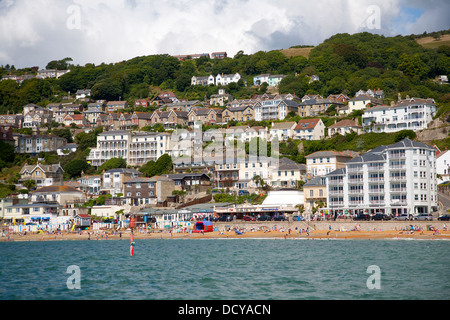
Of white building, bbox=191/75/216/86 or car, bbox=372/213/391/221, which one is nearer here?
car, bbox=372/213/391/221

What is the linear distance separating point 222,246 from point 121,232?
2248 centimetres

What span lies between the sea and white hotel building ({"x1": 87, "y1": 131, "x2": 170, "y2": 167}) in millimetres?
49269

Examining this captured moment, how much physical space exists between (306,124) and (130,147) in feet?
110

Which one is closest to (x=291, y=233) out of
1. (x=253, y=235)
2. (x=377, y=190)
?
(x=253, y=235)

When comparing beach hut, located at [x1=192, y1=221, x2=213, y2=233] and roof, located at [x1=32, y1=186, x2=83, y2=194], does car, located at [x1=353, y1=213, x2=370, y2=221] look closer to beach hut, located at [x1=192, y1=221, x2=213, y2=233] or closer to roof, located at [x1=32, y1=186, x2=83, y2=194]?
beach hut, located at [x1=192, y1=221, x2=213, y2=233]

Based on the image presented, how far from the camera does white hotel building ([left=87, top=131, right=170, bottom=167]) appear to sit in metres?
108

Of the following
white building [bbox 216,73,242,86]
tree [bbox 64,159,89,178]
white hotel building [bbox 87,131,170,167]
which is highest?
white building [bbox 216,73,242,86]

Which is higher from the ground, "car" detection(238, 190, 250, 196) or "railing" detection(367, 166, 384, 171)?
"railing" detection(367, 166, 384, 171)

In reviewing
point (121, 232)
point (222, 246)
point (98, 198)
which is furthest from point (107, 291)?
point (98, 198)

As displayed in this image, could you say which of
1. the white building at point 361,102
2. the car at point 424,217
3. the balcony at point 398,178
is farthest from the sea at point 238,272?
the white building at point 361,102

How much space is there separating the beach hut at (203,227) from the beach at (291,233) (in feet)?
2.68

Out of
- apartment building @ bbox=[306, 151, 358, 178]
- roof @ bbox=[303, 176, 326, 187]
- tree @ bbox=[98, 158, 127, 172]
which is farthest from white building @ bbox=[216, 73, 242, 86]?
roof @ bbox=[303, 176, 326, 187]

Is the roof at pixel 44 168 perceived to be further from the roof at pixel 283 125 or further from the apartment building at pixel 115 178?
the roof at pixel 283 125

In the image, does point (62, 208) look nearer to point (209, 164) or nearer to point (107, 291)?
point (209, 164)
